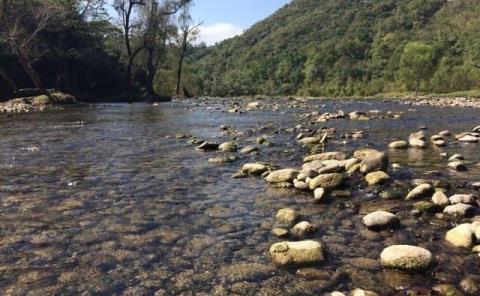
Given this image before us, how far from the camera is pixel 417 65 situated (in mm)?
74625

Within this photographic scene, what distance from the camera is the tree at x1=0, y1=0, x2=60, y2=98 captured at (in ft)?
144

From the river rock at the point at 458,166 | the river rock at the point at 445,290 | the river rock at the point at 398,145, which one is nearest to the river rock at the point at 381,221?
the river rock at the point at 445,290

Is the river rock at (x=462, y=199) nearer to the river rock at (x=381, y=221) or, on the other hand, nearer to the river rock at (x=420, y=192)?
the river rock at (x=420, y=192)

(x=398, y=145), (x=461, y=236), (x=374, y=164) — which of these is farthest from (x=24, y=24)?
(x=461, y=236)

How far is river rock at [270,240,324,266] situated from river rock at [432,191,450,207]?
305 cm

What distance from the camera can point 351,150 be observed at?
15.0 metres

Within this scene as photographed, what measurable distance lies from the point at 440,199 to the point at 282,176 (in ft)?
10.9

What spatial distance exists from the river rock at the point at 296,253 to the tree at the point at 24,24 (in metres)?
41.1

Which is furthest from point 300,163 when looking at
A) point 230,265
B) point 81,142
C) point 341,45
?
point 341,45

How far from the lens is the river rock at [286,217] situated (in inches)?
305

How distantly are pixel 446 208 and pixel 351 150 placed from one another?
705 centimetres

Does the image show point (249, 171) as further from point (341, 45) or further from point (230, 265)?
point (341, 45)

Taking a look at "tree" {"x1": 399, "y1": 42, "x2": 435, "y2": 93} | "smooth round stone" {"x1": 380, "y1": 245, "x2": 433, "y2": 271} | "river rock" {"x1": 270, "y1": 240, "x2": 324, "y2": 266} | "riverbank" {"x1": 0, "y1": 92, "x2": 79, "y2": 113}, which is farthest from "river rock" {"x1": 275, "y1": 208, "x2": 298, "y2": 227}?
"tree" {"x1": 399, "y1": 42, "x2": 435, "y2": 93}

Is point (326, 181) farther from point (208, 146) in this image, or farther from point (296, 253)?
point (208, 146)
